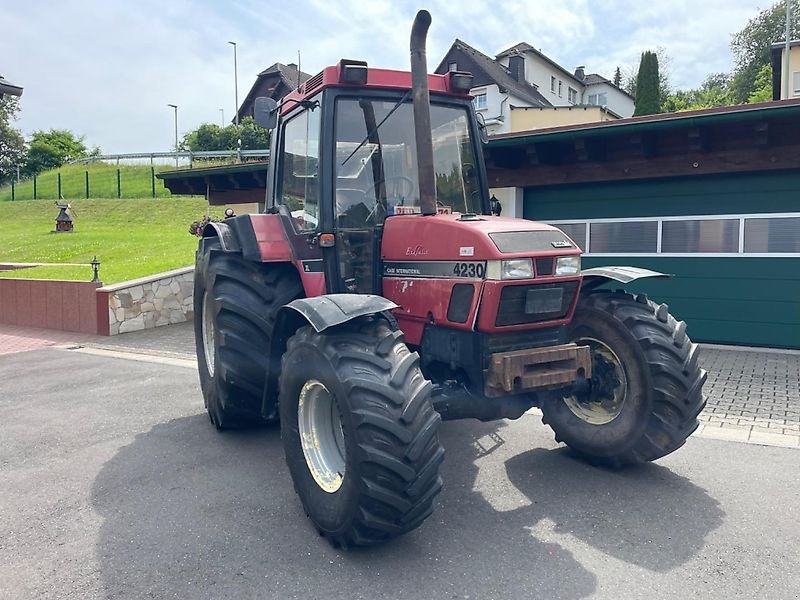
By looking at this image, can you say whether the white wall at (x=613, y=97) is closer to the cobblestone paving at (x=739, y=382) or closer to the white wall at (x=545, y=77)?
the white wall at (x=545, y=77)

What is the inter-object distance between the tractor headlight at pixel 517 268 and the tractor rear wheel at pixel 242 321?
170 centimetres

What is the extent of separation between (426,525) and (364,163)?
2182 millimetres

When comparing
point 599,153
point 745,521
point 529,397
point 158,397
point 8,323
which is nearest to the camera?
point 745,521

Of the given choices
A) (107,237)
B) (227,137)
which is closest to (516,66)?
(227,137)

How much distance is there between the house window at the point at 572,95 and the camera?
49.8m

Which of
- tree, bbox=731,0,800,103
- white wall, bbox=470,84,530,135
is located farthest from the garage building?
tree, bbox=731,0,800,103

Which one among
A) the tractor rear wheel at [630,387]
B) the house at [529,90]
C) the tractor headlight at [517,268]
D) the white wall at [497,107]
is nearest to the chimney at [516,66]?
the house at [529,90]

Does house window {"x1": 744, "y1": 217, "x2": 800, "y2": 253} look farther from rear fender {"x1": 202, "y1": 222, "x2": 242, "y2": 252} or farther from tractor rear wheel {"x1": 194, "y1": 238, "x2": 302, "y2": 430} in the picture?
rear fender {"x1": 202, "y1": 222, "x2": 242, "y2": 252}

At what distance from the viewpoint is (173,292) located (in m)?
11.4

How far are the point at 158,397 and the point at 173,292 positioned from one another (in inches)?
210

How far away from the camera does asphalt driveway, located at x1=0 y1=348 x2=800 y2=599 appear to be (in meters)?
2.88

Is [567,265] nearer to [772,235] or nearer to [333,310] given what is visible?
[333,310]

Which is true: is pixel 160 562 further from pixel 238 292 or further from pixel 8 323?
pixel 8 323

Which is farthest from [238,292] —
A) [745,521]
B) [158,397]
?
[745,521]
